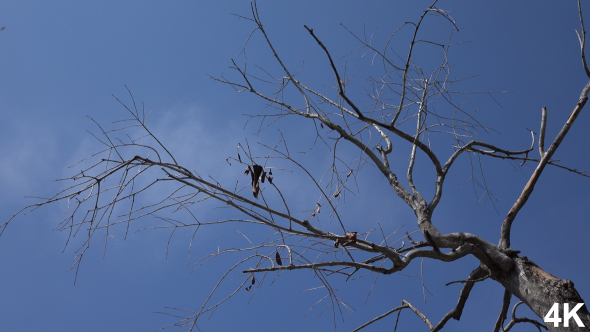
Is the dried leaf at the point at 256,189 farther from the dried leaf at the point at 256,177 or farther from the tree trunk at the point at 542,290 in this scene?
the tree trunk at the point at 542,290

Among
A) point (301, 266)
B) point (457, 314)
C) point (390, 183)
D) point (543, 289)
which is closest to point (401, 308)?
point (457, 314)

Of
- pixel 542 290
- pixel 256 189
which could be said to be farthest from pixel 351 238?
pixel 542 290

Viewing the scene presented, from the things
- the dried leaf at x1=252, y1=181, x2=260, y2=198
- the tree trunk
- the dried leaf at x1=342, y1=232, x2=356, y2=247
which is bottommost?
the tree trunk

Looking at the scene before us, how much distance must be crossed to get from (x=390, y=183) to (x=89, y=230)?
241 cm

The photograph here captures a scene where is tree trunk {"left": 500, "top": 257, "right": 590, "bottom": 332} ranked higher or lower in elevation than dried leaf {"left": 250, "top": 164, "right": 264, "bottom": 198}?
lower

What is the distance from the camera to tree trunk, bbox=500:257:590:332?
8.28 ft

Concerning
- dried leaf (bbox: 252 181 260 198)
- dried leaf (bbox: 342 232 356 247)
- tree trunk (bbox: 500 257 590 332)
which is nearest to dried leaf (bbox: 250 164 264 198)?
dried leaf (bbox: 252 181 260 198)

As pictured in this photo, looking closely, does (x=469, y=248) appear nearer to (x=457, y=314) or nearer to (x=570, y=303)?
(x=570, y=303)

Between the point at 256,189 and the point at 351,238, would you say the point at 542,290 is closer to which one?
the point at 351,238

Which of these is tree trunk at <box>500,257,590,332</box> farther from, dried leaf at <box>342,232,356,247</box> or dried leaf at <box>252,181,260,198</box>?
dried leaf at <box>252,181,260,198</box>

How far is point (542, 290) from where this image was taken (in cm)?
262

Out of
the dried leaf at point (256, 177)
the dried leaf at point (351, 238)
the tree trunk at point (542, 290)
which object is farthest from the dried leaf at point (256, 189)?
the tree trunk at point (542, 290)

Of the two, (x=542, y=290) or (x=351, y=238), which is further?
(x=542, y=290)

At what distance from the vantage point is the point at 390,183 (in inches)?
150
